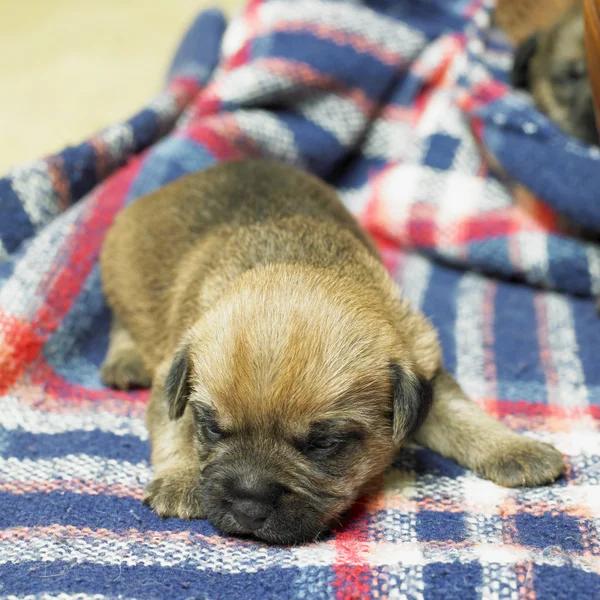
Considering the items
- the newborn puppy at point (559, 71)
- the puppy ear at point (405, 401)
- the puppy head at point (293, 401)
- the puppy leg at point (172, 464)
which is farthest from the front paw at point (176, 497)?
the newborn puppy at point (559, 71)

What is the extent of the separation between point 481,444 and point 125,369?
1490 millimetres

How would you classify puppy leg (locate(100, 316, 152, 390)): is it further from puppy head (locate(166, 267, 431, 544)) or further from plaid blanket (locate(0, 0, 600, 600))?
puppy head (locate(166, 267, 431, 544))

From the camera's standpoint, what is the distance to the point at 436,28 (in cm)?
499

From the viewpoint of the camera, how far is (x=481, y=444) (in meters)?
2.56

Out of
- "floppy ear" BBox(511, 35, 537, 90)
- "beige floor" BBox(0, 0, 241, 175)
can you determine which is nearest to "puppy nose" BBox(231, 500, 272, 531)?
"beige floor" BBox(0, 0, 241, 175)

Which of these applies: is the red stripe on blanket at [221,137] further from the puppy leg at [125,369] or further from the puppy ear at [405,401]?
the puppy ear at [405,401]

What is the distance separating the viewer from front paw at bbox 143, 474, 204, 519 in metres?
2.34

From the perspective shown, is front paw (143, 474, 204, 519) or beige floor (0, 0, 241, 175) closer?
front paw (143, 474, 204, 519)

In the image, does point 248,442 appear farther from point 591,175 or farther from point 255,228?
point 591,175

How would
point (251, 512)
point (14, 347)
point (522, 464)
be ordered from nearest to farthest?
point (251, 512) < point (522, 464) < point (14, 347)

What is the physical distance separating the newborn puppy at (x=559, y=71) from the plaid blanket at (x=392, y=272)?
303 mm

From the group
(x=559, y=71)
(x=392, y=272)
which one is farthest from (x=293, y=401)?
(x=559, y=71)

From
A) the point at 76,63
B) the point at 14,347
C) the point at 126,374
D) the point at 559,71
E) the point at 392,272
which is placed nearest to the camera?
the point at 14,347

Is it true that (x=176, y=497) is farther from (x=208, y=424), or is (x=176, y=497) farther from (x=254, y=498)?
(x=254, y=498)
